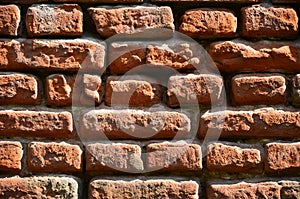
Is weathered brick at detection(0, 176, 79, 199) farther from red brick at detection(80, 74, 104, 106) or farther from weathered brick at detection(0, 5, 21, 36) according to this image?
weathered brick at detection(0, 5, 21, 36)

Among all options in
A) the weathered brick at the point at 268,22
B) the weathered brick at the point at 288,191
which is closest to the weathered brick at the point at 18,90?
the weathered brick at the point at 268,22

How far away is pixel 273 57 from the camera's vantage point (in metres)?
1.28

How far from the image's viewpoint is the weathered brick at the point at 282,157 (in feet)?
4.11

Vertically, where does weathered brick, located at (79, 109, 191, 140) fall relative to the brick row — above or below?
above

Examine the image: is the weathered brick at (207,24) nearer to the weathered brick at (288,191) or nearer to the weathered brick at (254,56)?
the weathered brick at (254,56)

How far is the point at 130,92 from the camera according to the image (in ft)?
4.15

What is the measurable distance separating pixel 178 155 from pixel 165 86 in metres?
0.18

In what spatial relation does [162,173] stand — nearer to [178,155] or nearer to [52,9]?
[178,155]

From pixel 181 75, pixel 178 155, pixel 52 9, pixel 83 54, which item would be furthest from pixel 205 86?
pixel 52 9

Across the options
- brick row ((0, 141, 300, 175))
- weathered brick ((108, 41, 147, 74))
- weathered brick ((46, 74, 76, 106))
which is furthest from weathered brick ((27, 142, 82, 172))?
weathered brick ((108, 41, 147, 74))

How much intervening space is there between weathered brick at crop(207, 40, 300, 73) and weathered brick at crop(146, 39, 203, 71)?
0.13 ft

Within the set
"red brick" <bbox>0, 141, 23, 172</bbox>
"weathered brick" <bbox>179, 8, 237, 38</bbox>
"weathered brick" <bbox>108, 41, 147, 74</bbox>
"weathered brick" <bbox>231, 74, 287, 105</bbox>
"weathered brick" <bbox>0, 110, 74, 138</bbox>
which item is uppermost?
"weathered brick" <bbox>179, 8, 237, 38</bbox>

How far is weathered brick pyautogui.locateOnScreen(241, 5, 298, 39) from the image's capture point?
128 centimetres

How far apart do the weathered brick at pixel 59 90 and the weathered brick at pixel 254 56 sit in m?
0.37
